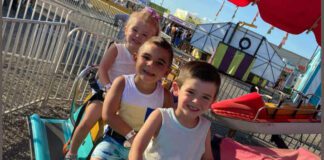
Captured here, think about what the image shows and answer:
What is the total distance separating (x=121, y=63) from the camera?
3057mm

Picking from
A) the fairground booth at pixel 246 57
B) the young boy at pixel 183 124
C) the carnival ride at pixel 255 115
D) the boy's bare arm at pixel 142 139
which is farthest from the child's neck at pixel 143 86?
the fairground booth at pixel 246 57

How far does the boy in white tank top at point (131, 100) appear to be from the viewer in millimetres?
2244

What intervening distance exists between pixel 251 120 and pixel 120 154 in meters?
3.26

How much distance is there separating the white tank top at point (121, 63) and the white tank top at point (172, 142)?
44.2 inches

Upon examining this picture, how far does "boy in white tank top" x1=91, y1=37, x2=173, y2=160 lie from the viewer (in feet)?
7.36

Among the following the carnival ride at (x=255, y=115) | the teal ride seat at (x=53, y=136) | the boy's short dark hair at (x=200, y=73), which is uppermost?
the boy's short dark hair at (x=200, y=73)

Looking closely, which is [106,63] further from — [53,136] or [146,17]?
[53,136]

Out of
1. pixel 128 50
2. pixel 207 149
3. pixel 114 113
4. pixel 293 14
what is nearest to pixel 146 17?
pixel 128 50

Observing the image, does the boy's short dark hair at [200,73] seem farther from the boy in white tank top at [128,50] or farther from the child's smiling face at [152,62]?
the boy in white tank top at [128,50]

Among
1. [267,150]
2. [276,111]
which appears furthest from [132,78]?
[276,111]

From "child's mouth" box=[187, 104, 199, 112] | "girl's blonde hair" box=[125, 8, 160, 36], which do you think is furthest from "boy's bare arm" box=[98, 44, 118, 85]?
"child's mouth" box=[187, 104, 199, 112]

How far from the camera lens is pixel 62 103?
495 cm

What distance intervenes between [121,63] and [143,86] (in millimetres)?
736

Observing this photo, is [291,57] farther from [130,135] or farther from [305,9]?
[130,135]
